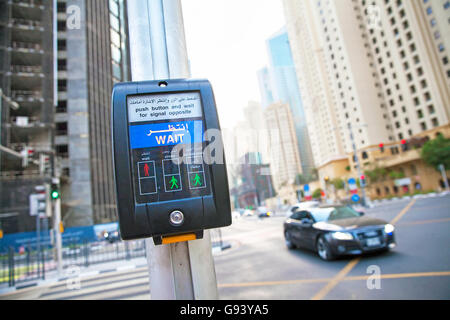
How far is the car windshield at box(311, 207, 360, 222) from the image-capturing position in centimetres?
532

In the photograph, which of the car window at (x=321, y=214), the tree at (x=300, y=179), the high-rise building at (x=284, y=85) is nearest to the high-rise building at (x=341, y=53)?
the high-rise building at (x=284, y=85)

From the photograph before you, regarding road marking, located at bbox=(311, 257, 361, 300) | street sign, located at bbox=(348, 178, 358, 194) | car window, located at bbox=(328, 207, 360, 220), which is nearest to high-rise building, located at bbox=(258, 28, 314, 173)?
street sign, located at bbox=(348, 178, 358, 194)

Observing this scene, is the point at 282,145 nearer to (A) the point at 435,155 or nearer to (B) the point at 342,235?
(B) the point at 342,235

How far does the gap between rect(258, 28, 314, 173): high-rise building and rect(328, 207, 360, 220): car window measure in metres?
3.96

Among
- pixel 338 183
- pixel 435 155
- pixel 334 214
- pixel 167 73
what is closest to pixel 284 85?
pixel 167 73

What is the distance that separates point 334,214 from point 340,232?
822mm

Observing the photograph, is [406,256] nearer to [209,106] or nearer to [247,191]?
[247,191]

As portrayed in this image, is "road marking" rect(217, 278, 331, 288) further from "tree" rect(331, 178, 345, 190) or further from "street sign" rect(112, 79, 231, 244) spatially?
"street sign" rect(112, 79, 231, 244)

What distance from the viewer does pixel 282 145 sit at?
1.60 meters

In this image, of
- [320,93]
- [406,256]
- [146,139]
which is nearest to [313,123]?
[320,93]

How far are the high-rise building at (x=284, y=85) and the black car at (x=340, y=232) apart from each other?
319 cm

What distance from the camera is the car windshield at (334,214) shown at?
5.32m

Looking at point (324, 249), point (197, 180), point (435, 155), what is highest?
point (435, 155)

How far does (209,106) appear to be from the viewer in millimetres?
689
